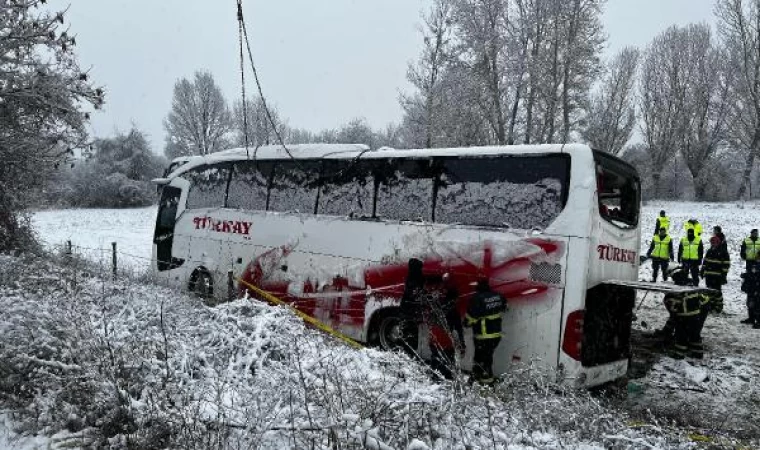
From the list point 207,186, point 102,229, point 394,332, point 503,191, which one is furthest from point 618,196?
point 102,229

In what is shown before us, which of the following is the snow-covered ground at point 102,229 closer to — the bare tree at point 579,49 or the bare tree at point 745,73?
the bare tree at point 579,49

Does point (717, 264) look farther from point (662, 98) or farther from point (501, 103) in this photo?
point (662, 98)

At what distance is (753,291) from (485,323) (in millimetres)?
8068

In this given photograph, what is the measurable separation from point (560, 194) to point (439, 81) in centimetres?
2052

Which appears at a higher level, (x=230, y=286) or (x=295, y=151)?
(x=295, y=151)

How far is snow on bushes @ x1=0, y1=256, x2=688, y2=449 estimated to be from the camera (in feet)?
12.8

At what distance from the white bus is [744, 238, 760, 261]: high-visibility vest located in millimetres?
5510

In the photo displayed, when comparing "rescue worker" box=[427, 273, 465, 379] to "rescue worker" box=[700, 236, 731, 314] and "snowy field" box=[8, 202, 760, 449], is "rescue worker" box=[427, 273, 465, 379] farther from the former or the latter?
"rescue worker" box=[700, 236, 731, 314]

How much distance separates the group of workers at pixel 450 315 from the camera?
679 centimetres

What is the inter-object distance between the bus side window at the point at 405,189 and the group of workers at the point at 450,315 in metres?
0.95

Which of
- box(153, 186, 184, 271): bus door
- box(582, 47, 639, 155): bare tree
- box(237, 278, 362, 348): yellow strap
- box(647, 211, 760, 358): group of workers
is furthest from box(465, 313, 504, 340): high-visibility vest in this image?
box(582, 47, 639, 155): bare tree

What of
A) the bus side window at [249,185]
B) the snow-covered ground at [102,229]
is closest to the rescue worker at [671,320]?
the bus side window at [249,185]

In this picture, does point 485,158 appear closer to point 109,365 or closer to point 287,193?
point 287,193

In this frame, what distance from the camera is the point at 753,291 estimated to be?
450 inches
